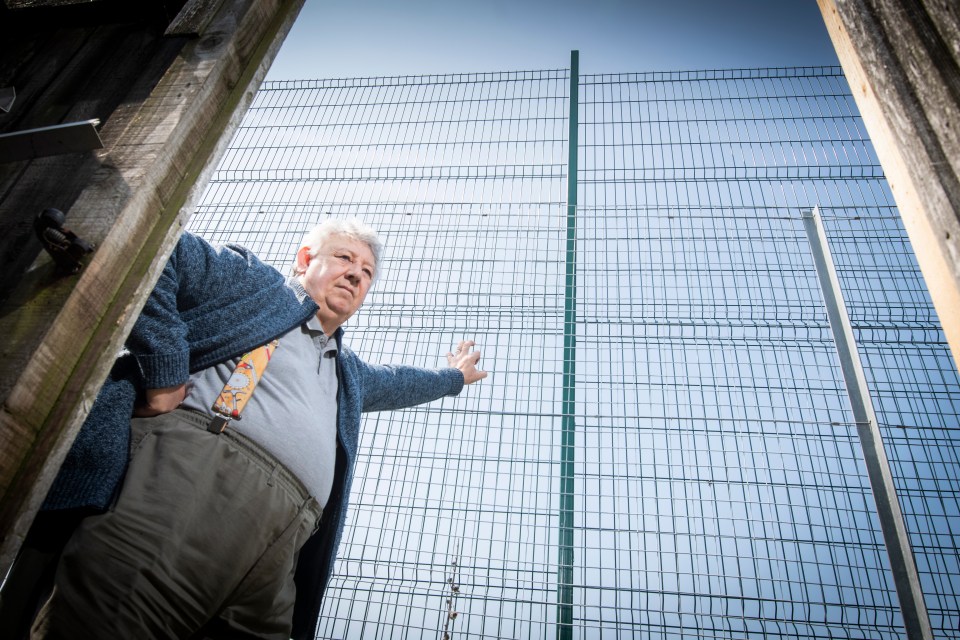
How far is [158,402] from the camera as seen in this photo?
99cm

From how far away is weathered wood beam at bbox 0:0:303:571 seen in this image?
59cm

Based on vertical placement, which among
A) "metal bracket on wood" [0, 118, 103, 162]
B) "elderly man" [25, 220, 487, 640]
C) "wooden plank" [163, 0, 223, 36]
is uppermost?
"wooden plank" [163, 0, 223, 36]

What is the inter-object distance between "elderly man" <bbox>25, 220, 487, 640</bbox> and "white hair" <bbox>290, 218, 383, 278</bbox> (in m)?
0.35

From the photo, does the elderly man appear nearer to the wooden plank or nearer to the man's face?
the man's face

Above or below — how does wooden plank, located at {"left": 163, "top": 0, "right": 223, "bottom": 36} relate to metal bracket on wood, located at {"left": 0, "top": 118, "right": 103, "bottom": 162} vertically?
above

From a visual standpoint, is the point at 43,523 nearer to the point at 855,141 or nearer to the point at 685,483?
the point at 685,483

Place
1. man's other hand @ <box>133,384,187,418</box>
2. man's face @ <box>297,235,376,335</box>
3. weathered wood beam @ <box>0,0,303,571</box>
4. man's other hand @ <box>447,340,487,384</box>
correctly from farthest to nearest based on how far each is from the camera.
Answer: man's other hand @ <box>447,340,487,384</box>
man's face @ <box>297,235,376,335</box>
man's other hand @ <box>133,384,187,418</box>
weathered wood beam @ <box>0,0,303,571</box>

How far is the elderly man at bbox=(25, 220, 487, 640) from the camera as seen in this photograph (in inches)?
33.6

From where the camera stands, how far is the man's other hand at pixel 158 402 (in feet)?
3.22

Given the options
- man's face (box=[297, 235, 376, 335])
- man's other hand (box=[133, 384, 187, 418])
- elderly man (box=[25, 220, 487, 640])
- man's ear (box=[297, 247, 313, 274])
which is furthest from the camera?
man's ear (box=[297, 247, 313, 274])

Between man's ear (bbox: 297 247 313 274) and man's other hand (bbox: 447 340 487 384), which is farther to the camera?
man's other hand (bbox: 447 340 487 384)

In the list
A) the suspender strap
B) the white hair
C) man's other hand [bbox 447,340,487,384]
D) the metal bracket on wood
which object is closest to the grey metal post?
man's other hand [bbox 447,340,487,384]

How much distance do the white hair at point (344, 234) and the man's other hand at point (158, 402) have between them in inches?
29.2

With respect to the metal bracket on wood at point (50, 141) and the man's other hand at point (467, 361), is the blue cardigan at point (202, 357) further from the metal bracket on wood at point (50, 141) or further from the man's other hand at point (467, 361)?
the man's other hand at point (467, 361)
